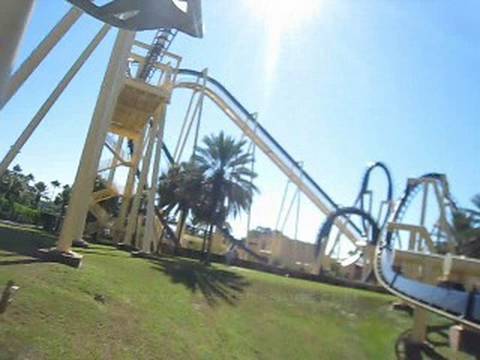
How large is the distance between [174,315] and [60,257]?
343cm

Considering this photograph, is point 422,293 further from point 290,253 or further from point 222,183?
point 290,253

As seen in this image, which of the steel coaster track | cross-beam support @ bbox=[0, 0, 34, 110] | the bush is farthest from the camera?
the bush

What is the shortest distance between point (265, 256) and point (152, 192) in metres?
18.6

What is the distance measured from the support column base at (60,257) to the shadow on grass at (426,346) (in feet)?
35.6

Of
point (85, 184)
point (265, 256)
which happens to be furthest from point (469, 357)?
point (265, 256)

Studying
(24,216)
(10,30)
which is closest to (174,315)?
(10,30)

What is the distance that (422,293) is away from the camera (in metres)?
16.1

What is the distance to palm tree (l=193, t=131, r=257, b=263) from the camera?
29.4 meters

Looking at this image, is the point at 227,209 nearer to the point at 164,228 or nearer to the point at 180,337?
the point at 164,228

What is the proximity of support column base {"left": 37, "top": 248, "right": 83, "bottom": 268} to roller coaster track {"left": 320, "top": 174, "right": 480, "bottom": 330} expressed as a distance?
9818 mm

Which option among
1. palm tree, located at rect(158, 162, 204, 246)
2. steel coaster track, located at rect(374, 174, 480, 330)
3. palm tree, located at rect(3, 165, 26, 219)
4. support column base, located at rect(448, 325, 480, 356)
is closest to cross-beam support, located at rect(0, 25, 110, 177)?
palm tree, located at rect(158, 162, 204, 246)

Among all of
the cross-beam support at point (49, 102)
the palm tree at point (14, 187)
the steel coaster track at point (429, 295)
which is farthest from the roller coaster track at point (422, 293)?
the palm tree at point (14, 187)

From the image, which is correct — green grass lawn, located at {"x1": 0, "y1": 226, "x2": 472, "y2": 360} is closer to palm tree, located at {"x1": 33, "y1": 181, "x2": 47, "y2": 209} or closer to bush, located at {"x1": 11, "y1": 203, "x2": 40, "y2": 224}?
bush, located at {"x1": 11, "y1": 203, "x2": 40, "y2": 224}

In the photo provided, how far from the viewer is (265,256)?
132ft
